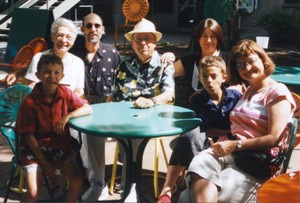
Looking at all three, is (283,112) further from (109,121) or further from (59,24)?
(59,24)

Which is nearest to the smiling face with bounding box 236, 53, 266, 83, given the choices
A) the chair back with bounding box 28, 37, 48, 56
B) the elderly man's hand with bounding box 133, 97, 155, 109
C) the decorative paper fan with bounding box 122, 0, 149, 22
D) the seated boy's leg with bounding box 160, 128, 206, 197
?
the seated boy's leg with bounding box 160, 128, 206, 197

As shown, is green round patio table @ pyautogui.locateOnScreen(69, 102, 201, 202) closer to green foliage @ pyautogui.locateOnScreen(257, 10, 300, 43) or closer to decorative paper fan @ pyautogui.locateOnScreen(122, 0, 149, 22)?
decorative paper fan @ pyautogui.locateOnScreen(122, 0, 149, 22)

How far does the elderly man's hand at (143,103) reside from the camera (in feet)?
11.2

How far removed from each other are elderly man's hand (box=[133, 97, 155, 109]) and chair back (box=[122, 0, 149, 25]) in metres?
6.00

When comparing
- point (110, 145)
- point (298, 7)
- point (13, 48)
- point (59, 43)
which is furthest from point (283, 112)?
point (298, 7)

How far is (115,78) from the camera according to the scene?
153 inches

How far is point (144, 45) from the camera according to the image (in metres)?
3.72

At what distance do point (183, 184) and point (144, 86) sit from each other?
0.88m

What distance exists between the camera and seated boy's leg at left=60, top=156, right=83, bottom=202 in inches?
124

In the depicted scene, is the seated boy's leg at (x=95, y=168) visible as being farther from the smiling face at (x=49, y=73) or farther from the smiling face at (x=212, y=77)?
the smiling face at (x=212, y=77)

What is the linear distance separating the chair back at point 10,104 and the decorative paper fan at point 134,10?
237 inches

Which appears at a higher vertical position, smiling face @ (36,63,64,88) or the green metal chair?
smiling face @ (36,63,64,88)

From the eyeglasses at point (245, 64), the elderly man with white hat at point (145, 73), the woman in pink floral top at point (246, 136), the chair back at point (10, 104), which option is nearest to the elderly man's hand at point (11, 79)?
the chair back at point (10, 104)

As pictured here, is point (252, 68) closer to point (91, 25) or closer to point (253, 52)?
point (253, 52)
